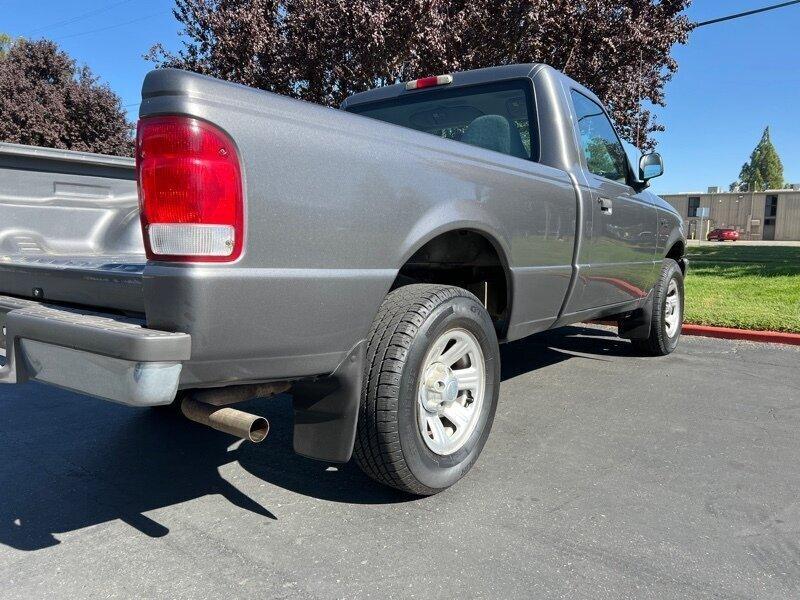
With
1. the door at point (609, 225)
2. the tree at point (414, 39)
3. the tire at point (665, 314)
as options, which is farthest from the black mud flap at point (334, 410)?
the tree at point (414, 39)

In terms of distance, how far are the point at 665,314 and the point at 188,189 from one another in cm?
484

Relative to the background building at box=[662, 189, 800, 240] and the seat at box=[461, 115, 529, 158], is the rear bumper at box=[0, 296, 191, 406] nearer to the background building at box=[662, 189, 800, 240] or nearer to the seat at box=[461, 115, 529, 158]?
the seat at box=[461, 115, 529, 158]

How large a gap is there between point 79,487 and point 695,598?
2605 mm

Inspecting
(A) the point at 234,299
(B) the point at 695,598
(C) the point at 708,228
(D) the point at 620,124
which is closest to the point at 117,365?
(A) the point at 234,299

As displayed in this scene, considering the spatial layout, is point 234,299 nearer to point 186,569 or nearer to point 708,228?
point 186,569

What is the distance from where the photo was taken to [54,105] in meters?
19.1

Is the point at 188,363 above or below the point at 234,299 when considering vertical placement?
below

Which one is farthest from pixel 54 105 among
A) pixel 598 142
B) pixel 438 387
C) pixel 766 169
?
pixel 766 169

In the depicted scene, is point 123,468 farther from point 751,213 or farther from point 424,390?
point 751,213

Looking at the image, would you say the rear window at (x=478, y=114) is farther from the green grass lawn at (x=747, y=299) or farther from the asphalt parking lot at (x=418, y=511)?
the green grass lawn at (x=747, y=299)

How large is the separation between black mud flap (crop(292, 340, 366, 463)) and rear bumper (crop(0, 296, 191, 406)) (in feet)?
1.97

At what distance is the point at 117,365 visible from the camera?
1.86m

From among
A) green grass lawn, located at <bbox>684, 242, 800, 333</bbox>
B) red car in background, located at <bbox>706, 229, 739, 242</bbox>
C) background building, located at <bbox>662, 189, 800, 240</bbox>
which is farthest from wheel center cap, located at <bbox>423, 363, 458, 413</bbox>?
background building, located at <bbox>662, 189, 800, 240</bbox>

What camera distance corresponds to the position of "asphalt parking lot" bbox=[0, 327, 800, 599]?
2166 mm
